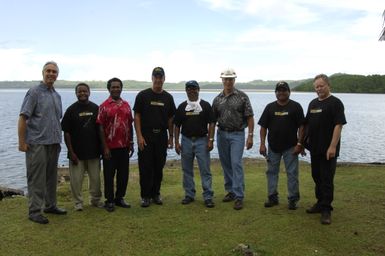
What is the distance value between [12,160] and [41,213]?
19.3 m

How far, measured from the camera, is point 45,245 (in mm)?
6645

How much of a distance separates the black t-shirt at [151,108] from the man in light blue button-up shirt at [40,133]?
5.35 feet

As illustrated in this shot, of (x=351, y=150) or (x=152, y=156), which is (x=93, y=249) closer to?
(x=152, y=156)

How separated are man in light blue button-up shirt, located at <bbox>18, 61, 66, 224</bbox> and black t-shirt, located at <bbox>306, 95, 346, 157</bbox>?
479 centimetres

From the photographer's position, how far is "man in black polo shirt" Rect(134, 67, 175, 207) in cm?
850

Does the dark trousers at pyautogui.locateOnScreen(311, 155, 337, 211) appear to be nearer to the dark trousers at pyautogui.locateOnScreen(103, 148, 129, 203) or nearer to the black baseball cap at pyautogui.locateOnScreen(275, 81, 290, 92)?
the black baseball cap at pyautogui.locateOnScreen(275, 81, 290, 92)

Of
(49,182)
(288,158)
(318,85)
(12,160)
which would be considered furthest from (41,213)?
(12,160)

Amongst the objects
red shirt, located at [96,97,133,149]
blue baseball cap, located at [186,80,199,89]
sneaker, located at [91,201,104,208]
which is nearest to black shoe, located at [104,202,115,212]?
sneaker, located at [91,201,104,208]

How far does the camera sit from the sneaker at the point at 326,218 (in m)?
7.56

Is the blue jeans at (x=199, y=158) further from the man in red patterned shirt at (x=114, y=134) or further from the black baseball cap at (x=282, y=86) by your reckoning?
the black baseball cap at (x=282, y=86)

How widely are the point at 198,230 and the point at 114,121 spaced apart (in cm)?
273

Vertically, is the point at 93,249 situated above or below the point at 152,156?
below

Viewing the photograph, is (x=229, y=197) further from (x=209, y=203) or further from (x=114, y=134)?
(x=114, y=134)

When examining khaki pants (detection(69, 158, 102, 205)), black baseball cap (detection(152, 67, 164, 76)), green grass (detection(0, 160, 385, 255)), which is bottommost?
green grass (detection(0, 160, 385, 255))
